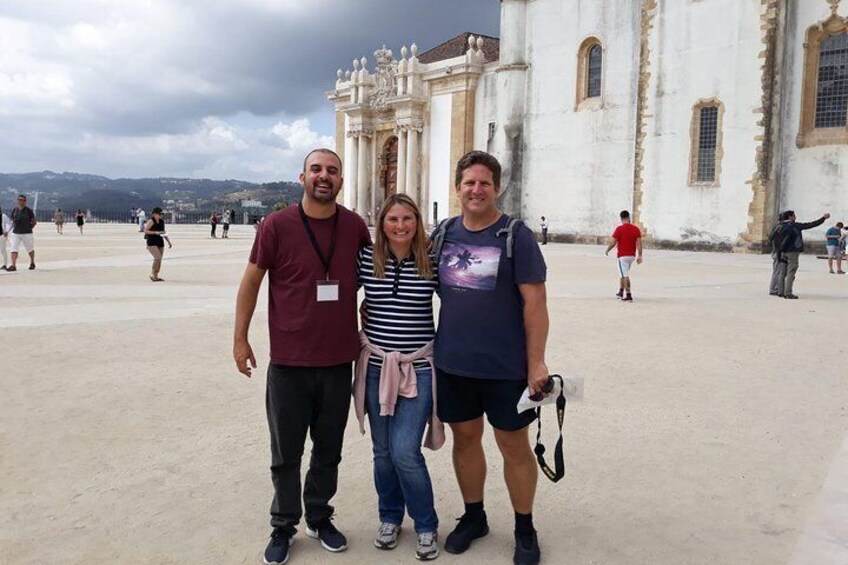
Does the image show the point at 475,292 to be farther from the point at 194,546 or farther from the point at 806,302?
the point at 806,302

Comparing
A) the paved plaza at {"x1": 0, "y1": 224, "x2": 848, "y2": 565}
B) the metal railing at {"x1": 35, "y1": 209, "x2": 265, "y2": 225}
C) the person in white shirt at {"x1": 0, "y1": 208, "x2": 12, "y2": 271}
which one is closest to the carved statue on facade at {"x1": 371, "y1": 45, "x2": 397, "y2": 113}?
the metal railing at {"x1": 35, "y1": 209, "x2": 265, "y2": 225}

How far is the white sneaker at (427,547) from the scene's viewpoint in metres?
A: 3.40

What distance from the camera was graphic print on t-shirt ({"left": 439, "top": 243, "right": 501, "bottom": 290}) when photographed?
130 inches

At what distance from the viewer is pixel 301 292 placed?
11.2ft

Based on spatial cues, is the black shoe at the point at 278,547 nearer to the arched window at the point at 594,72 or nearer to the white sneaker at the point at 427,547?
the white sneaker at the point at 427,547

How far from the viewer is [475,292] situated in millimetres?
3322

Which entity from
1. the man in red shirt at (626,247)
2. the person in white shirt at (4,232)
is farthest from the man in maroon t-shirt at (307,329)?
the person in white shirt at (4,232)

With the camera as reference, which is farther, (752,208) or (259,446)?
(752,208)

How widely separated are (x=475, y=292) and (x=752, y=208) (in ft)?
82.6

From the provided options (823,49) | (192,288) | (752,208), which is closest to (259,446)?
(192,288)

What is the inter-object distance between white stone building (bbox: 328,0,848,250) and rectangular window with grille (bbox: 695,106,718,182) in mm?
48

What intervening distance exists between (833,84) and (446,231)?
85.5 feet

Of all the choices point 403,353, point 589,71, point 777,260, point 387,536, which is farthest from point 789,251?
point 589,71

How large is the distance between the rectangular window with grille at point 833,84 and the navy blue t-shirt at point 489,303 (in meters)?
25.6
